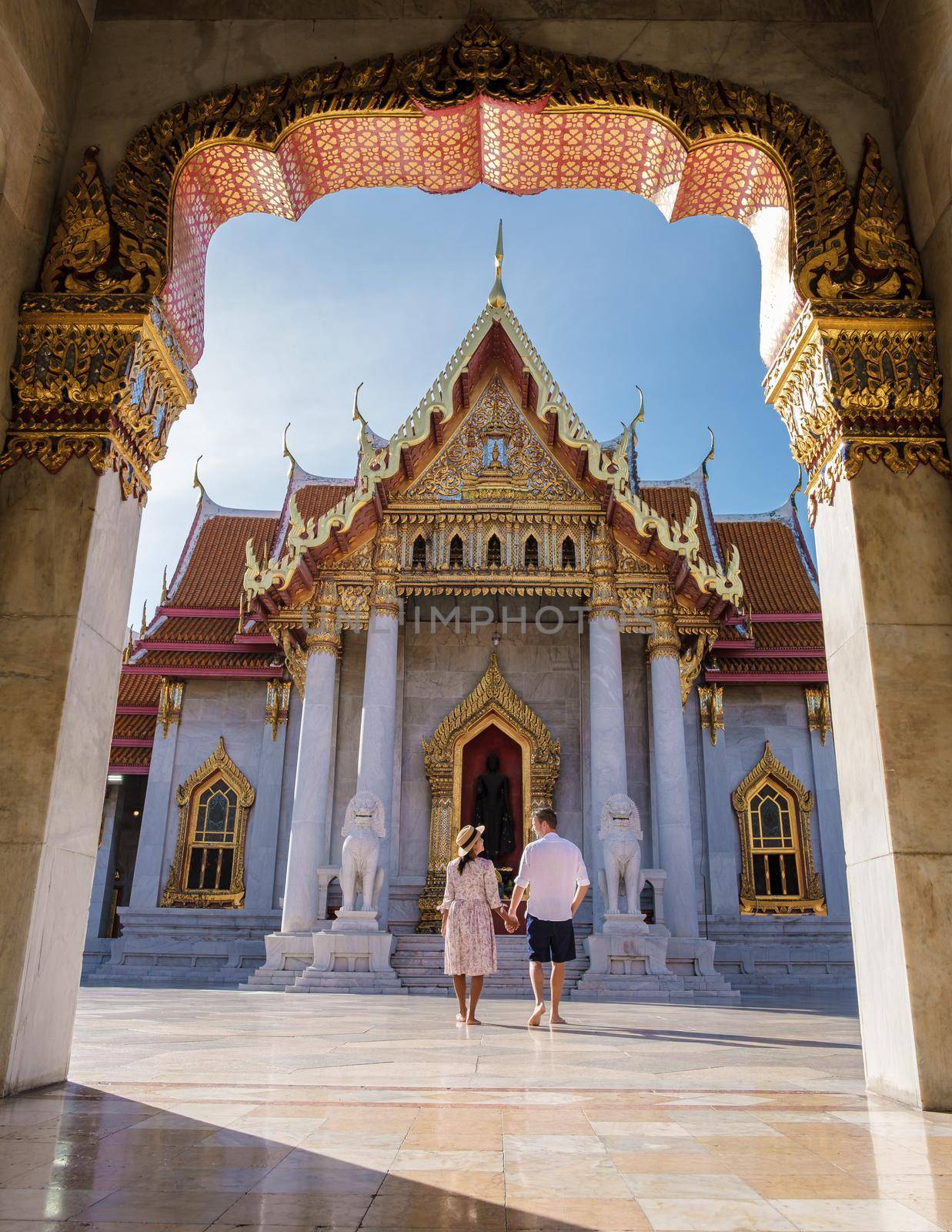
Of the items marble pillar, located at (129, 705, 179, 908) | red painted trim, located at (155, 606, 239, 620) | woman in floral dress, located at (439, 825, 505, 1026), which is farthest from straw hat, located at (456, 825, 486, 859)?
red painted trim, located at (155, 606, 239, 620)

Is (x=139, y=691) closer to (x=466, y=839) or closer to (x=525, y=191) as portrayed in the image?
(x=466, y=839)

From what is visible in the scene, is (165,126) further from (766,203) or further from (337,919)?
(337,919)

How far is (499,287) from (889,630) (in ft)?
34.3

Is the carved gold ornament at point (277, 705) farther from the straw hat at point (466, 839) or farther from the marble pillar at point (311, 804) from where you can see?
the straw hat at point (466, 839)

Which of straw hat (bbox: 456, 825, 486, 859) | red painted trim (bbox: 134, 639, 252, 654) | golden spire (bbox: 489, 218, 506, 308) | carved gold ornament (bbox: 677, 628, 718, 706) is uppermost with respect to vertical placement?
golden spire (bbox: 489, 218, 506, 308)

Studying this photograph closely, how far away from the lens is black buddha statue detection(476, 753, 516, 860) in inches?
499

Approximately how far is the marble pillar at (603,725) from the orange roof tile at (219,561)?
21.0 ft

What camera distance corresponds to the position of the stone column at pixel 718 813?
525 inches

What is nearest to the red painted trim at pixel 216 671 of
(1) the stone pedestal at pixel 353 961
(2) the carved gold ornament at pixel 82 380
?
(1) the stone pedestal at pixel 353 961

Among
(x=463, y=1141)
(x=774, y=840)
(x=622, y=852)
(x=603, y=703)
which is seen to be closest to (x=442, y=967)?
(x=622, y=852)

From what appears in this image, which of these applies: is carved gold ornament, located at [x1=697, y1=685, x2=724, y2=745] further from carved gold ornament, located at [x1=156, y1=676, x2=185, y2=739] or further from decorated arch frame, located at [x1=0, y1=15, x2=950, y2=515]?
decorated arch frame, located at [x1=0, y1=15, x2=950, y2=515]

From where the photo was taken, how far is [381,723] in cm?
1145

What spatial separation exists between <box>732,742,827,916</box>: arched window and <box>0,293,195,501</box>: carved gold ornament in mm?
11471

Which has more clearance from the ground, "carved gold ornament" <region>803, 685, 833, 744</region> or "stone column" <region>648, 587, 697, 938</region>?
"carved gold ornament" <region>803, 685, 833, 744</region>
